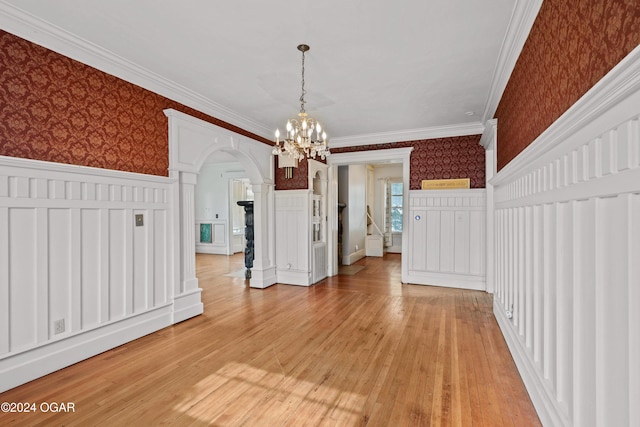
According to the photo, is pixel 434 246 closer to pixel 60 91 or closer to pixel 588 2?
pixel 588 2

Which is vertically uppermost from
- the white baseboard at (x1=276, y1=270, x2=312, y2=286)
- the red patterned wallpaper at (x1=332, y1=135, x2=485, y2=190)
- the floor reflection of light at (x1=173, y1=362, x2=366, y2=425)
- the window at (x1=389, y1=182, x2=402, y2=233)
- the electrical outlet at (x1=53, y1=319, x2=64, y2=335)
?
the red patterned wallpaper at (x1=332, y1=135, x2=485, y2=190)

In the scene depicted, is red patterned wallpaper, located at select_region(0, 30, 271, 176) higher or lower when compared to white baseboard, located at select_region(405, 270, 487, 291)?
higher

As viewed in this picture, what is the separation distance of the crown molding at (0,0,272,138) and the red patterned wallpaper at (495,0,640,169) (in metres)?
3.66

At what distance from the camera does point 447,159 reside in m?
5.46

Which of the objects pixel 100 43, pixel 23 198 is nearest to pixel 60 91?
pixel 100 43

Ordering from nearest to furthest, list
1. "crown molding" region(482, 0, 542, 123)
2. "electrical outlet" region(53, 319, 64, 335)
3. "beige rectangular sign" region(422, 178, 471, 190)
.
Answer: "crown molding" region(482, 0, 542, 123), "electrical outlet" region(53, 319, 64, 335), "beige rectangular sign" region(422, 178, 471, 190)

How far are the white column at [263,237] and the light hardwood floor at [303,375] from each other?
4.15 feet

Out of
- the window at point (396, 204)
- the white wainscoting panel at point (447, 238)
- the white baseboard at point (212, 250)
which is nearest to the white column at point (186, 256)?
the white wainscoting panel at point (447, 238)

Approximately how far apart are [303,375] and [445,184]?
4.30 m

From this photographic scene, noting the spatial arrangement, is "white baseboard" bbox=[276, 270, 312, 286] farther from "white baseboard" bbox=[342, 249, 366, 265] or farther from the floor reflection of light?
the floor reflection of light

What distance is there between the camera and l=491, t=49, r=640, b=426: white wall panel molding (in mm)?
1036

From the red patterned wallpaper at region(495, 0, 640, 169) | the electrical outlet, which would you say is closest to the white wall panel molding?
the red patterned wallpaper at region(495, 0, 640, 169)

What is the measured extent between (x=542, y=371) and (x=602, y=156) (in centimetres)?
153

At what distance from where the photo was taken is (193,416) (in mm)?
2018
